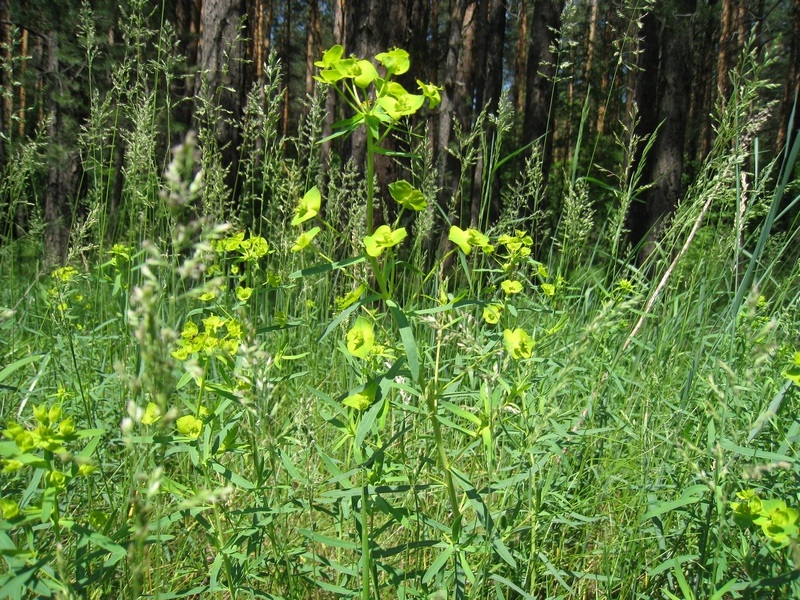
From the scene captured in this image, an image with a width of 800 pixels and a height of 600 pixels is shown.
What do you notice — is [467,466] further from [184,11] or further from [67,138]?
[184,11]

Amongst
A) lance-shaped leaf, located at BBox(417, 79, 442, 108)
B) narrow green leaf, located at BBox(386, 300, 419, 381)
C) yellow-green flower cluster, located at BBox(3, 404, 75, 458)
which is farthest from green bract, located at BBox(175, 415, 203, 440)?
lance-shaped leaf, located at BBox(417, 79, 442, 108)

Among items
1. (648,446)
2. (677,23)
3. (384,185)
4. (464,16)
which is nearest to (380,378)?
(648,446)

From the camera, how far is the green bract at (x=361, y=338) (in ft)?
3.50

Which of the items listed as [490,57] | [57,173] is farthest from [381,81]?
[490,57]

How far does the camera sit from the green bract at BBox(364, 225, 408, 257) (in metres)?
1.00

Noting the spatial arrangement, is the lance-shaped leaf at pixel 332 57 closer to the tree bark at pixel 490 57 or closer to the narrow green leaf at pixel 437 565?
the narrow green leaf at pixel 437 565

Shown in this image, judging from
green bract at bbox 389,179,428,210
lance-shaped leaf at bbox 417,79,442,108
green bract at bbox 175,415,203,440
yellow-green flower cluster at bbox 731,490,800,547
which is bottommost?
yellow-green flower cluster at bbox 731,490,800,547

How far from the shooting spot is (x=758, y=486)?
1243 mm

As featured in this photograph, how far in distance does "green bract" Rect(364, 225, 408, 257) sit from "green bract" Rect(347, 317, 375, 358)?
128 millimetres

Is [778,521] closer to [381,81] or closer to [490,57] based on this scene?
[381,81]

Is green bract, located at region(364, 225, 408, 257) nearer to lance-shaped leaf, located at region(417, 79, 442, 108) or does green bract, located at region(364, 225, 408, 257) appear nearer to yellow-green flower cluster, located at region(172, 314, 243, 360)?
lance-shaped leaf, located at region(417, 79, 442, 108)

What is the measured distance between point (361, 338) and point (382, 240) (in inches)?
7.1

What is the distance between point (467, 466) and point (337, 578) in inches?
23.0

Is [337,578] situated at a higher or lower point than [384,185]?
lower
